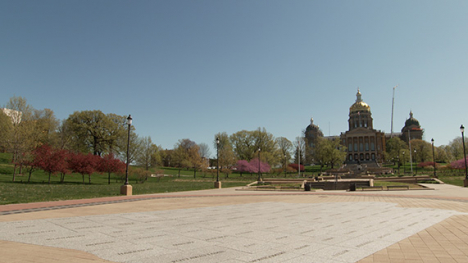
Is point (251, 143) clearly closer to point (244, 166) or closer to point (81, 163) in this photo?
point (244, 166)

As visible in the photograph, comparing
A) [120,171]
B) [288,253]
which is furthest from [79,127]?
[288,253]

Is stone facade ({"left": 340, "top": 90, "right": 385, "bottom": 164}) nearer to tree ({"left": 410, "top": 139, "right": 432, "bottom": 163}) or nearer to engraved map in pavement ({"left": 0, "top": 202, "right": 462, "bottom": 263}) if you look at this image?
tree ({"left": 410, "top": 139, "right": 432, "bottom": 163})

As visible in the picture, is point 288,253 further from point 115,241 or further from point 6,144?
point 6,144

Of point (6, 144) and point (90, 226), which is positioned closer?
point (90, 226)

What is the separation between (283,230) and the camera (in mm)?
8430

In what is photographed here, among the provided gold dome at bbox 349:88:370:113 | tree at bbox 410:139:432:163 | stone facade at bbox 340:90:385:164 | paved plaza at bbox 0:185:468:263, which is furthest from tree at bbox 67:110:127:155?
gold dome at bbox 349:88:370:113

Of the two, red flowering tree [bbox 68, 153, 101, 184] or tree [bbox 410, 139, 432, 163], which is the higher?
tree [bbox 410, 139, 432, 163]

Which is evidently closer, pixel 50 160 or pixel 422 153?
pixel 50 160

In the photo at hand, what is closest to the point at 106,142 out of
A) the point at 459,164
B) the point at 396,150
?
the point at 459,164

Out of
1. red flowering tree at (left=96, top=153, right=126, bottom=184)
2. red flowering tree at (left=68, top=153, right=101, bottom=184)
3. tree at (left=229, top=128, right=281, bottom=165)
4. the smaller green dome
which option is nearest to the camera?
red flowering tree at (left=68, top=153, right=101, bottom=184)

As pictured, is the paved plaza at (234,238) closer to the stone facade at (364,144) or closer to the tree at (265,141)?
the tree at (265,141)

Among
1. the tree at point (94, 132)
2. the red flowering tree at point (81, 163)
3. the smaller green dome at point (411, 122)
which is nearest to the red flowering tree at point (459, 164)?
the red flowering tree at point (81, 163)

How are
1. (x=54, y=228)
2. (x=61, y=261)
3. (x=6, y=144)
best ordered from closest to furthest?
(x=61, y=261)
(x=54, y=228)
(x=6, y=144)

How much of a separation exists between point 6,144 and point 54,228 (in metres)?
40.9
